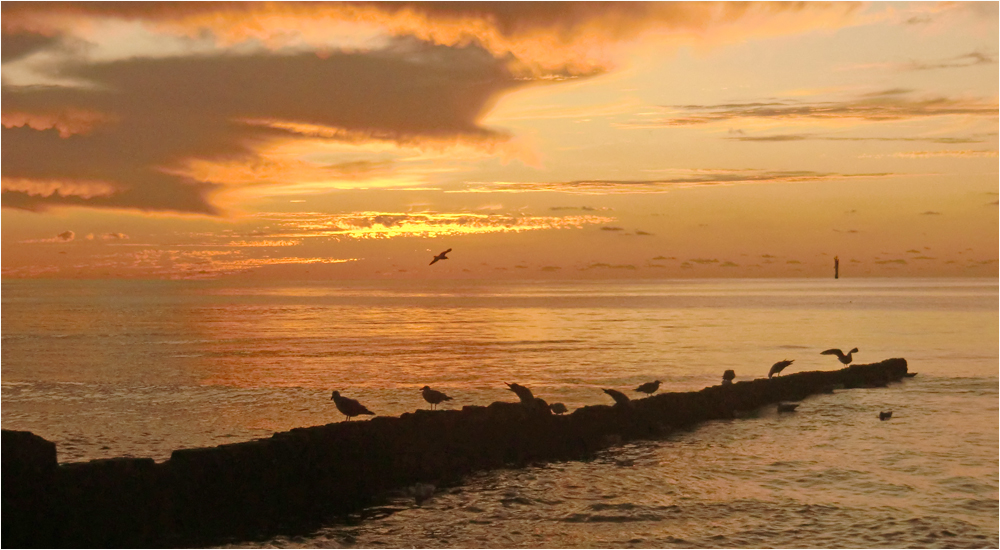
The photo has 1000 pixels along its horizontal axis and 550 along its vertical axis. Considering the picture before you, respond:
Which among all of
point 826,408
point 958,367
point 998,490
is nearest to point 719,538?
point 998,490

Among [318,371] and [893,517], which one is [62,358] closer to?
[318,371]

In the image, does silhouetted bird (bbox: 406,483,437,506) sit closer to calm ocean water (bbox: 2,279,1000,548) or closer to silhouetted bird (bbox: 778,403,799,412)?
calm ocean water (bbox: 2,279,1000,548)

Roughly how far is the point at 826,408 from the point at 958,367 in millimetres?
16456

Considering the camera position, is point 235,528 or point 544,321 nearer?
point 235,528

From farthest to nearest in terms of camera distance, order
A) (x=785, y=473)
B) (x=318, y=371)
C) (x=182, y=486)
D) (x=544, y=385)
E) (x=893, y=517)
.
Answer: (x=318, y=371), (x=544, y=385), (x=785, y=473), (x=893, y=517), (x=182, y=486)

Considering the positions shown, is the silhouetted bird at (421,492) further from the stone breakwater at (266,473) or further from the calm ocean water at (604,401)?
the stone breakwater at (266,473)

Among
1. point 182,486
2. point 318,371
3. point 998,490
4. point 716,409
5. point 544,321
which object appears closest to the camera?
point 182,486

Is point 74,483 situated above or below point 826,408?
above

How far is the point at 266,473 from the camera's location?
14453mm

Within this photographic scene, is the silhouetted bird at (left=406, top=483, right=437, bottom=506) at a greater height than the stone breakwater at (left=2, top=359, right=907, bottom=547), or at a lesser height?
lesser

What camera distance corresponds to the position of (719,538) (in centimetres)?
1334

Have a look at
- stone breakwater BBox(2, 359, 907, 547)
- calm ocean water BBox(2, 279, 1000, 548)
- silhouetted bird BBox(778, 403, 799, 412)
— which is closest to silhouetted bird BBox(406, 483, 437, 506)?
calm ocean water BBox(2, 279, 1000, 548)

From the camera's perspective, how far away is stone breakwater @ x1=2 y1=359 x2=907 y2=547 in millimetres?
12406

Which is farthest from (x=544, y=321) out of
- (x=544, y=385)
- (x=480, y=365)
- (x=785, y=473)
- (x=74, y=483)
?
(x=74, y=483)
